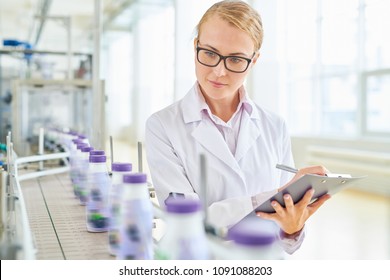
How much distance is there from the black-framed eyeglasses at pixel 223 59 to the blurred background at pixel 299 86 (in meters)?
0.83

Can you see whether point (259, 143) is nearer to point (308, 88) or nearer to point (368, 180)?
point (368, 180)

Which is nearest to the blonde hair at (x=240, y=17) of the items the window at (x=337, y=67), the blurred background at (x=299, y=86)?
the blurred background at (x=299, y=86)

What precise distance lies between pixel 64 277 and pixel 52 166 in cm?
148

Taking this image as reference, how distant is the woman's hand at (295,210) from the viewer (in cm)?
102

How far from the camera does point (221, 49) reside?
3.51ft

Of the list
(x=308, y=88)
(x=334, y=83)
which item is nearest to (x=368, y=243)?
Answer: (x=334, y=83)

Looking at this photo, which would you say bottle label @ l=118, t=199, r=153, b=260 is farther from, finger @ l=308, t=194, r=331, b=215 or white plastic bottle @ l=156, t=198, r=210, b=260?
finger @ l=308, t=194, r=331, b=215

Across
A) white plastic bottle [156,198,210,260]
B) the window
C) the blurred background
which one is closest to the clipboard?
white plastic bottle [156,198,210,260]

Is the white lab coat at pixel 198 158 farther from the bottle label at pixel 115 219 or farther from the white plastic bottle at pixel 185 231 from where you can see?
the white plastic bottle at pixel 185 231

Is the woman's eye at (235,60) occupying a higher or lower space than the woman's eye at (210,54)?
lower

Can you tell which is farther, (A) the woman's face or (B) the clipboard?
(A) the woman's face

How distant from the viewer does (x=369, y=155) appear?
180 inches

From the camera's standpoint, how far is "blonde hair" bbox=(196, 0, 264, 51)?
1.08 meters

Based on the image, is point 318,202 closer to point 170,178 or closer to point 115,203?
point 170,178
